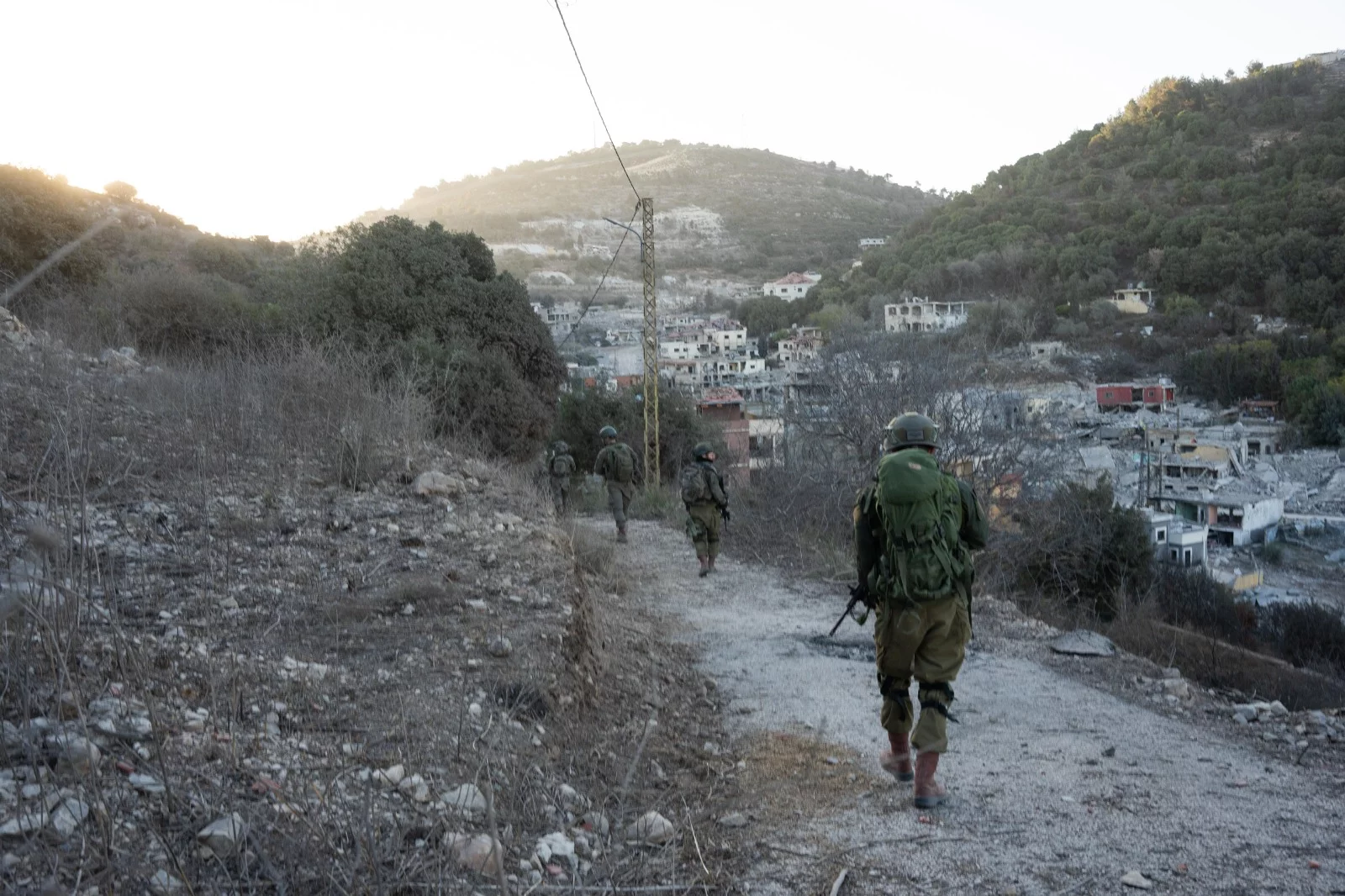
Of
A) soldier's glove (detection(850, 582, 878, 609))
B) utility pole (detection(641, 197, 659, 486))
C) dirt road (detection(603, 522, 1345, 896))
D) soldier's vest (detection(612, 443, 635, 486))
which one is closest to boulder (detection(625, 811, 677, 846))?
dirt road (detection(603, 522, 1345, 896))

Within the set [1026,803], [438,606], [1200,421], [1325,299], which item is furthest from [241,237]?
[1325,299]

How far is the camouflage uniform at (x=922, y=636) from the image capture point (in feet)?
14.8

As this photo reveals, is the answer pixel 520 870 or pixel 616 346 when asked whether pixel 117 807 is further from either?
pixel 616 346

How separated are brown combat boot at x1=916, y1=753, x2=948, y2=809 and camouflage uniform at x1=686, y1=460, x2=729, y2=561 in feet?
22.0

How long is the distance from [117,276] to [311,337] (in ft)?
22.6

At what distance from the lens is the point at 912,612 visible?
4527mm

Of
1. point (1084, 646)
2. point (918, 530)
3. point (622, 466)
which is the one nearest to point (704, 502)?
point (622, 466)

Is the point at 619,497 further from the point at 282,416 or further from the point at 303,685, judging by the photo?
the point at 303,685

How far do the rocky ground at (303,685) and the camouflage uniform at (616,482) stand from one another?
466 centimetres

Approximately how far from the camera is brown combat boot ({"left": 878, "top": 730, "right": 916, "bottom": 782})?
473cm

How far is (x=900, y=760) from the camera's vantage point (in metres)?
4.75

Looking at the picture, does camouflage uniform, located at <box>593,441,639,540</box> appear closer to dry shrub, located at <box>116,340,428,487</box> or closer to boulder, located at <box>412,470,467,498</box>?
dry shrub, located at <box>116,340,428,487</box>

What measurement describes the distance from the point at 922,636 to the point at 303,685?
261 cm

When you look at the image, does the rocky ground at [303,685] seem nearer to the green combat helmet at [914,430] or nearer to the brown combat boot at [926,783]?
the brown combat boot at [926,783]
